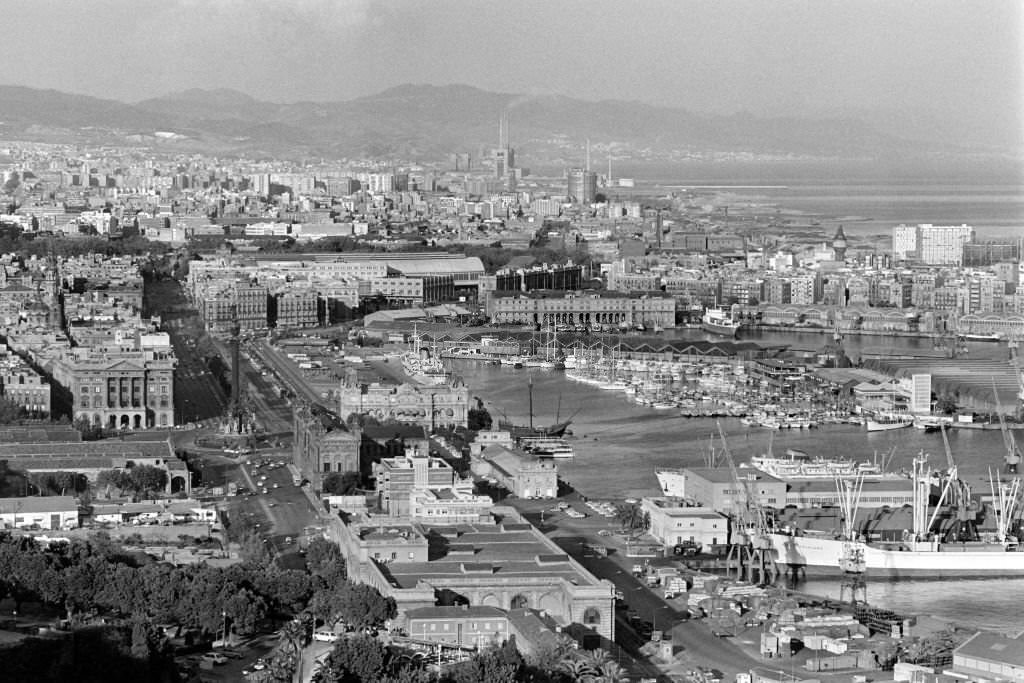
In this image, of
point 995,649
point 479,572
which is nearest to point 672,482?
point 479,572

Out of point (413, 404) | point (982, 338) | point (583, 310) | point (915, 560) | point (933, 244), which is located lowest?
point (982, 338)

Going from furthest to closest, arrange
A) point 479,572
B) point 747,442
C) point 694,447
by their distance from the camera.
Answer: point 747,442 < point 694,447 < point 479,572

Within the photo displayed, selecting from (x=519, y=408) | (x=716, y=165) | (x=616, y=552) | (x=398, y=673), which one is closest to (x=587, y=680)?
(x=398, y=673)

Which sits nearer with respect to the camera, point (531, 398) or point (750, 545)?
point (750, 545)

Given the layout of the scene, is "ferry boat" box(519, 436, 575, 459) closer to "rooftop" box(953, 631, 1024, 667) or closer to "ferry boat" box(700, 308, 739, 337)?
"rooftop" box(953, 631, 1024, 667)

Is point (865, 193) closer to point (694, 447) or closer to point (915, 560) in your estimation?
point (694, 447)

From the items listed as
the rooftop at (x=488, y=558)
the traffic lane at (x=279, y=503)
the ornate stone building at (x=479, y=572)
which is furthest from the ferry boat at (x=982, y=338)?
the ornate stone building at (x=479, y=572)
